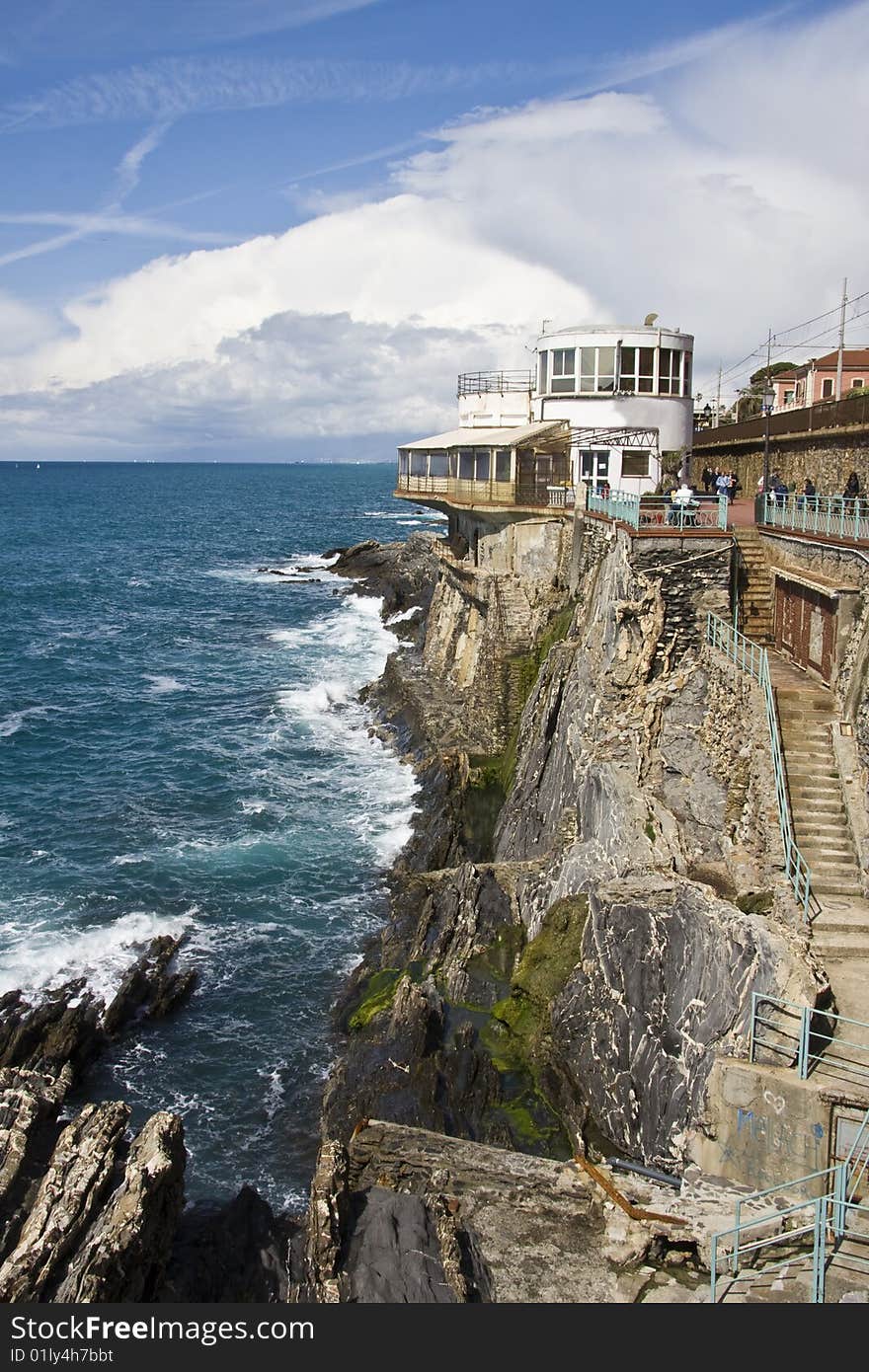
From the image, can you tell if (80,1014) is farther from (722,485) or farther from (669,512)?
(722,485)

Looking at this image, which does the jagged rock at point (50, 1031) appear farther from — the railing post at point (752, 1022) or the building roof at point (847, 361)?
the building roof at point (847, 361)

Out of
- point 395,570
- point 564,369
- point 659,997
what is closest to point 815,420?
point 564,369

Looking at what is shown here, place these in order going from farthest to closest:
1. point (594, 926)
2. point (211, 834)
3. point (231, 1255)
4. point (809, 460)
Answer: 1. point (809, 460)
2. point (211, 834)
3. point (594, 926)
4. point (231, 1255)

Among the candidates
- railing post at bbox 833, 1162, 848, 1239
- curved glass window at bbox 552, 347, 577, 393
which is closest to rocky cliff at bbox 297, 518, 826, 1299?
railing post at bbox 833, 1162, 848, 1239

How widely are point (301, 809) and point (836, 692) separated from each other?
62.7ft

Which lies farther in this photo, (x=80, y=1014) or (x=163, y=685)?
(x=163, y=685)

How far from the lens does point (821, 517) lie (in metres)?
24.0

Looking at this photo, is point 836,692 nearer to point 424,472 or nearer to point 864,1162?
point 864,1162

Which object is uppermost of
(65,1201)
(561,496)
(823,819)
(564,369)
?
(564,369)

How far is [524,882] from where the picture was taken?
2550 cm

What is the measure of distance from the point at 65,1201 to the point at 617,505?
20.7 metres

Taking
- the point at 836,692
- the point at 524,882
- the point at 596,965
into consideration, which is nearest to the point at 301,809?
the point at 524,882

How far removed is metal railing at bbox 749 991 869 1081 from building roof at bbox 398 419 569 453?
27.9 metres

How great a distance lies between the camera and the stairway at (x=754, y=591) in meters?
25.3
